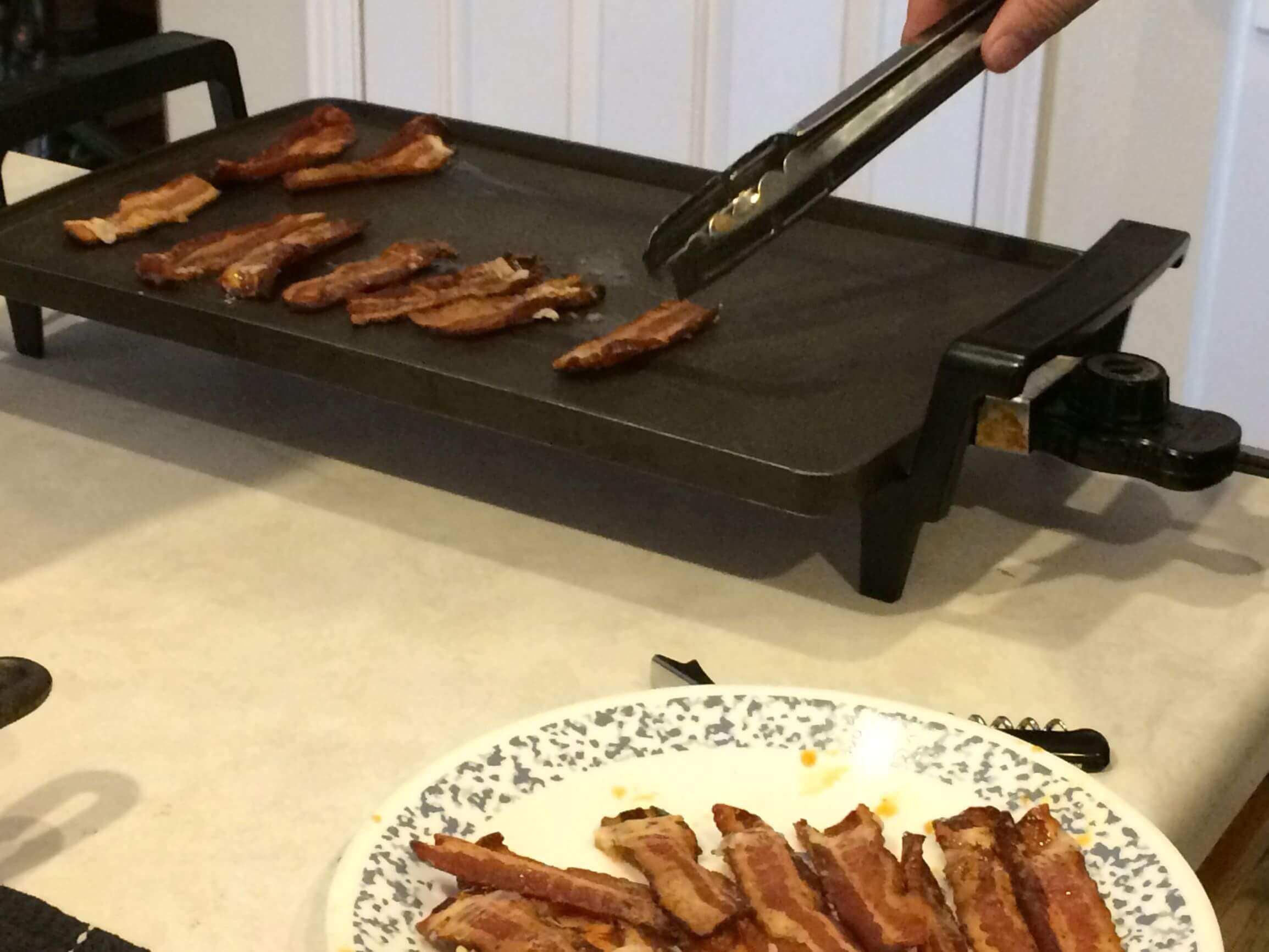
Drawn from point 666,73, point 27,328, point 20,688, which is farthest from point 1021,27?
point 666,73

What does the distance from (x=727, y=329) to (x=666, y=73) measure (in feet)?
4.72

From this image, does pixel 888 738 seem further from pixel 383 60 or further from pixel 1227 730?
pixel 383 60

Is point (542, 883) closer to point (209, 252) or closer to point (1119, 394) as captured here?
point (1119, 394)

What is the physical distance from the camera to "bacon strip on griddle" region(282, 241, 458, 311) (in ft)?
3.94

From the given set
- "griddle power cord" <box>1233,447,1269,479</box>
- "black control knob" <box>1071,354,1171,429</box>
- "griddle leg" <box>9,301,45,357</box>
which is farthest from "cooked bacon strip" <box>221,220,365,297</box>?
"griddle power cord" <box>1233,447,1269,479</box>

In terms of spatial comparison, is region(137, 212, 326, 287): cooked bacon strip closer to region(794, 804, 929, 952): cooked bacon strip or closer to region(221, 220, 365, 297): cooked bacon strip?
region(221, 220, 365, 297): cooked bacon strip

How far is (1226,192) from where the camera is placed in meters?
2.15

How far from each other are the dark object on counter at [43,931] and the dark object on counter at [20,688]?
84 millimetres

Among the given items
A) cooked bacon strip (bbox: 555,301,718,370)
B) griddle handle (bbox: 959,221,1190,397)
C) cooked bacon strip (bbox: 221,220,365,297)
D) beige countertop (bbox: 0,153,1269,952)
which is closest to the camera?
beige countertop (bbox: 0,153,1269,952)

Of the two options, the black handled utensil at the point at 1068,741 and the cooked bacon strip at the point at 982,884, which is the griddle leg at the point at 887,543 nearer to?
the black handled utensil at the point at 1068,741

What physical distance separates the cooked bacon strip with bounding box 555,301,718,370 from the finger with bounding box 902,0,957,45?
0.27 m

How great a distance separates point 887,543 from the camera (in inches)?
40.6

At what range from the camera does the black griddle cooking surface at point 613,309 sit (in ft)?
3.43

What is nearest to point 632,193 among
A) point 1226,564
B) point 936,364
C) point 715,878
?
point 936,364
